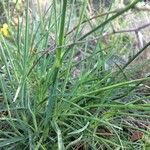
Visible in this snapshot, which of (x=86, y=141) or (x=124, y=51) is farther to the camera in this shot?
(x=124, y=51)

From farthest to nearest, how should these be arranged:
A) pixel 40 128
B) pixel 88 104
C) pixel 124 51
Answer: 1. pixel 124 51
2. pixel 88 104
3. pixel 40 128

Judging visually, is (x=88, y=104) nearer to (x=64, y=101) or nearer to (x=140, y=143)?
(x=64, y=101)

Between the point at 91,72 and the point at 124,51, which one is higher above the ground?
the point at 91,72

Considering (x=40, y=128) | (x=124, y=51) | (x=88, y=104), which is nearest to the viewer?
(x=40, y=128)

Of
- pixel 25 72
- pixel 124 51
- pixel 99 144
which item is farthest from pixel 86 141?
pixel 124 51

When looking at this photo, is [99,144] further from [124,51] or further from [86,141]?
[124,51]

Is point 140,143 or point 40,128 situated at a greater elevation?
point 40,128

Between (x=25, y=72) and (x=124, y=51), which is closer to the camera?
(x=25, y=72)

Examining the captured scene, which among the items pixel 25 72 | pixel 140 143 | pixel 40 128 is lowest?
pixel 140 143

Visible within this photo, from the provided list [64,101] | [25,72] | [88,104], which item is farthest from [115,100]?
[25,72]
